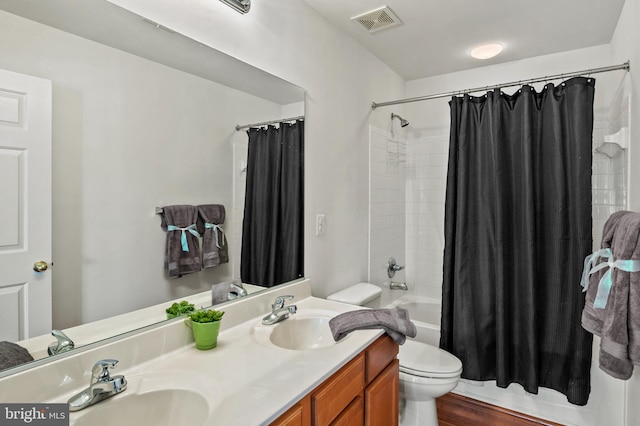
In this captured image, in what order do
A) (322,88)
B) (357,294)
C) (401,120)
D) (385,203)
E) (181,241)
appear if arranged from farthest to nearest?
1. (401,120)
2. (385,203)
3. (357,294)
4. (322,88)
5. (181,241)

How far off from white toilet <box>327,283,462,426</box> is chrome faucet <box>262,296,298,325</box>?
513 mm

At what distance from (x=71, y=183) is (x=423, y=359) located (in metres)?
1.86

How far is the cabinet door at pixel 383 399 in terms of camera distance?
1.31 meters

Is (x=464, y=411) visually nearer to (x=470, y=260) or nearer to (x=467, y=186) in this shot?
(x=470, y=260)

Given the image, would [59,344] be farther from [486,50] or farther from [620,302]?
[486,50]

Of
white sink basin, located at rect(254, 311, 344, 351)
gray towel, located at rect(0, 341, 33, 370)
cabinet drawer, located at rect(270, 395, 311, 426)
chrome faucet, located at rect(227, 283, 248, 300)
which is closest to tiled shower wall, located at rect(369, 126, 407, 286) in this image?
white sink basin, located at rect(254, 311, 344, 351)

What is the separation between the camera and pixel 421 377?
1.83 meters

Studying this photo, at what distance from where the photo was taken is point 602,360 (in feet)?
4.68

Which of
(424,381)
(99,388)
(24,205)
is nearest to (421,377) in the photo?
(424,381)

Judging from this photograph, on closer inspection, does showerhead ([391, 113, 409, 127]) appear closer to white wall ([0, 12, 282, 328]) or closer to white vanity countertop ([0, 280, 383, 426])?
white wall ([0, 12, 282, 328])

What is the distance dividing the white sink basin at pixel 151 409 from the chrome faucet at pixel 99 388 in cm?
1

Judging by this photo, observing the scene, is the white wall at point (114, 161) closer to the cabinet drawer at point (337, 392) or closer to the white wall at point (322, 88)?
the white wall at point (322, 88)

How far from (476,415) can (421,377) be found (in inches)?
29.2

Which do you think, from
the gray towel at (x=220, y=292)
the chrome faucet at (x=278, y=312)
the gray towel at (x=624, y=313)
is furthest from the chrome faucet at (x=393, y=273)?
the gray towel at (x=220, y=292)
